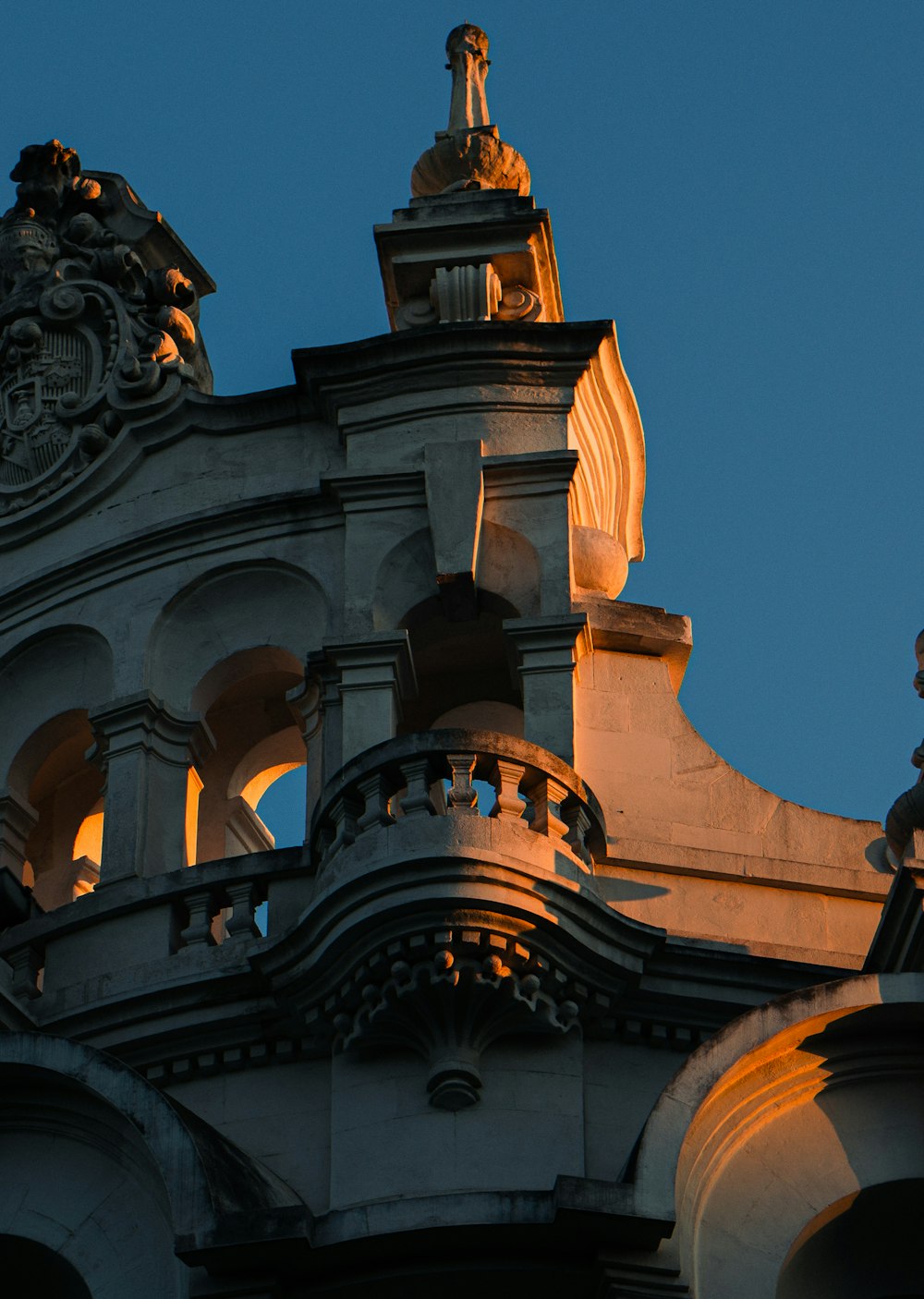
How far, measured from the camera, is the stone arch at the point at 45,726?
76.1 feet

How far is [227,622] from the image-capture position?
23141mm

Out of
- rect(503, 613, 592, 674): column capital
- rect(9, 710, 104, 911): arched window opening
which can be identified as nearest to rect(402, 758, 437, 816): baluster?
rect(503, 613, 592, 674): column capital

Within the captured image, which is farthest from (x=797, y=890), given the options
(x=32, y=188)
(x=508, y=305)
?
(x=32, y=188)

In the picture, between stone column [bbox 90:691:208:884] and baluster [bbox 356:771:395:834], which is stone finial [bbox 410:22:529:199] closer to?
stone column [bbox 90:691:208:884]

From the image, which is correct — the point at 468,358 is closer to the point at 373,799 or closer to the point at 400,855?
the point at 373,799

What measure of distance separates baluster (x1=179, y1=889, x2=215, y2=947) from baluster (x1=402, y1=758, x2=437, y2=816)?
174cm

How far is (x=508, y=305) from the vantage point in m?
24.4

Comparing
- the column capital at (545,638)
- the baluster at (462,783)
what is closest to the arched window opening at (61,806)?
the column capital at (545,638)

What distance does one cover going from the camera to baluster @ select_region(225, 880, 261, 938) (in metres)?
20.5

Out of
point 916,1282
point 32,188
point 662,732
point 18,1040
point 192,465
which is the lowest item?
point 916,1282

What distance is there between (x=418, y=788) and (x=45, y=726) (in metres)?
4.59

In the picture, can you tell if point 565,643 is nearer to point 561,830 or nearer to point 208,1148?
point 561,830

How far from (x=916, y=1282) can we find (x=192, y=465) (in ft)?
27.6

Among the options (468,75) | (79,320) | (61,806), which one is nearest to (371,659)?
(61,806)
